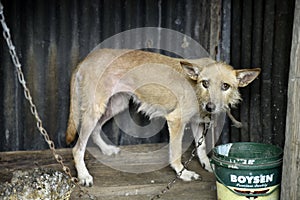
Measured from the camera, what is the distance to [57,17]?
5.88 metres

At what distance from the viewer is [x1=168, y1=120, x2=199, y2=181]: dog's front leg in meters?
5.34

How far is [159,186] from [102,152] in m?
1.14

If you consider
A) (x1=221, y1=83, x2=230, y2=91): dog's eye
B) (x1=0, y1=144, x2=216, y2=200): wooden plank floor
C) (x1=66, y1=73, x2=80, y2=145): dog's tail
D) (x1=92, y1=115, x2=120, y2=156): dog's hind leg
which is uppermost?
(x1=221, y1=83, x2=230, y2=91): dog's eye

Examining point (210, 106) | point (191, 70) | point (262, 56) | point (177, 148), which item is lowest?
point (177, 148)

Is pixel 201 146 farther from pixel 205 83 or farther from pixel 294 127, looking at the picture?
pixel 294 127

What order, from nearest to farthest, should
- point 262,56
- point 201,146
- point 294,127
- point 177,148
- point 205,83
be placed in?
point 294,127, point 205,83, point 262,56, point 177,148, point 201,146

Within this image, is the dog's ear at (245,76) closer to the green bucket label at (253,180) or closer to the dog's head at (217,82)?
the dog's head at (217,82)

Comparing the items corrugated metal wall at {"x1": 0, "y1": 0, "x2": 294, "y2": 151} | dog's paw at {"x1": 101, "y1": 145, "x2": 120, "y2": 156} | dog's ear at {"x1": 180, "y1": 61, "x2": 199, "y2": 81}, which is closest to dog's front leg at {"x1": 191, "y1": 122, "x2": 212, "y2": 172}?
corrugated metal wall at {"x1": 0, "y1": 0, "x2": 294, "y2": 151}

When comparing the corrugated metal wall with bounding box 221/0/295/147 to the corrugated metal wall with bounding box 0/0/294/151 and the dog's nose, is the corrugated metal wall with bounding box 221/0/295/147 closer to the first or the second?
the corrugated metal wall with bounding box 0/0/294/151

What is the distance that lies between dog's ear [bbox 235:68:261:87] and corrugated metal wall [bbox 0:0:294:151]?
0.37 m

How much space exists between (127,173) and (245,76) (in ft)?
5.45

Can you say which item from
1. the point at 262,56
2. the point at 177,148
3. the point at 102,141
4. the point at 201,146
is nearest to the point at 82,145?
the point at 102,141

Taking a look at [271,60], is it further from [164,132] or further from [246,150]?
[164,132]

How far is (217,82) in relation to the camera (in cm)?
491
